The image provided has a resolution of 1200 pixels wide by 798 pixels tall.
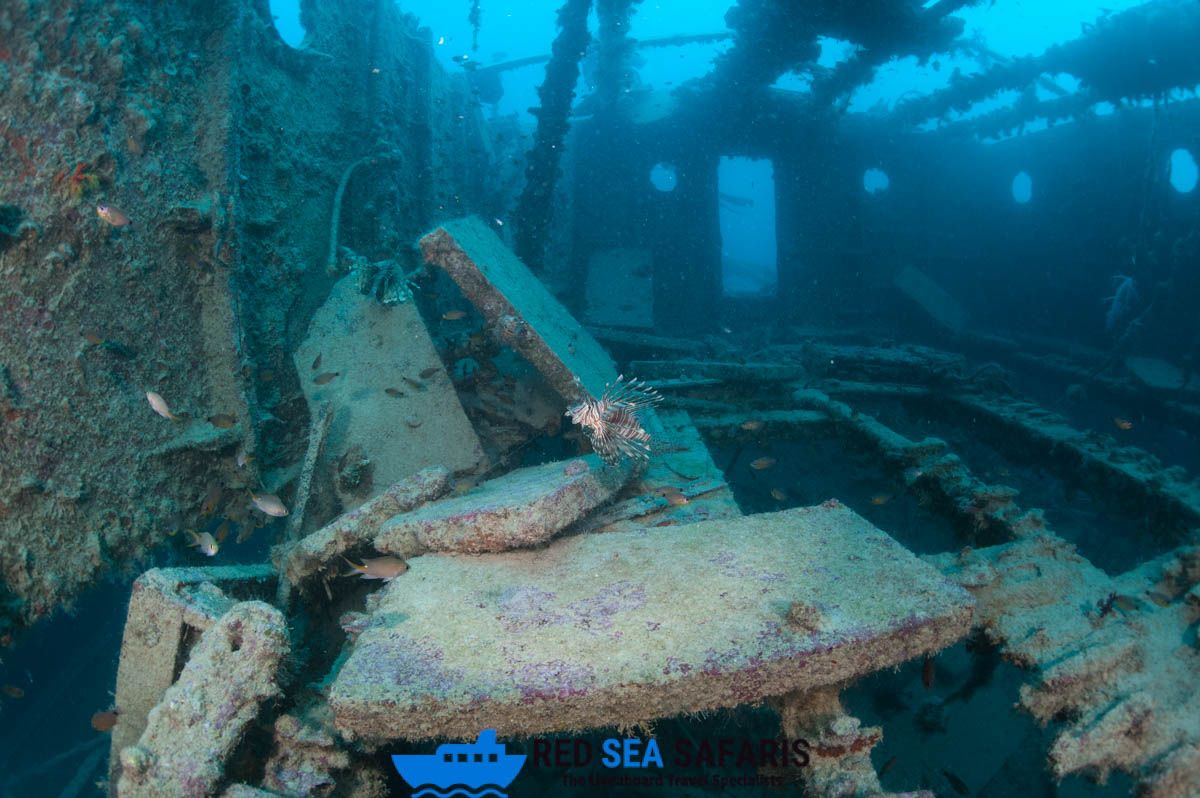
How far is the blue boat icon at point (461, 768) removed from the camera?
2.48 metres

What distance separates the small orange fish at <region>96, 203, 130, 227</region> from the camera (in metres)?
4.17

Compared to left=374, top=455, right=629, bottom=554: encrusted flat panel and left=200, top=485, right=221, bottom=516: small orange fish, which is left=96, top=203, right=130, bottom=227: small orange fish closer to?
left=200, top=485, right=221, bottom=516: small orange fish

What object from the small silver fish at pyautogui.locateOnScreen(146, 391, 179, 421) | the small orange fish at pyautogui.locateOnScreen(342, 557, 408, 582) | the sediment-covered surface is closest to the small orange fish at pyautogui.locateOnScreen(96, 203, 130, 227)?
the small silver fish at pyautogui.locateOnScreen(146, 391, 179, 421)

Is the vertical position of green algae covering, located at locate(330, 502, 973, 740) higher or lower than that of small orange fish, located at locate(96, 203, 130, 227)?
lower

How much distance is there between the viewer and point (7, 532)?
3.60 m

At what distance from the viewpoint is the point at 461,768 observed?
2.56 meters

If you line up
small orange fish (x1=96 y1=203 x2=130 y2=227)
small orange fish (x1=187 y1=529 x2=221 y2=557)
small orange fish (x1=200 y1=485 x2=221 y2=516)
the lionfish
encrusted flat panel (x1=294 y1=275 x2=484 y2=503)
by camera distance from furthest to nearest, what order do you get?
encrusted flat panel (x1=294 y1=275 x2=484 y2=503) → small orange fish (x1=200 y1=485 x2=221 y2=516) → small orange fish (x1=187 y1=529 x2=221 y2=557) → small orange fish (x1=96 y1=203 x2=130 y2=227) → the lionfish

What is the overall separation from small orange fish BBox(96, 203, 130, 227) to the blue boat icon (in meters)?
4.29

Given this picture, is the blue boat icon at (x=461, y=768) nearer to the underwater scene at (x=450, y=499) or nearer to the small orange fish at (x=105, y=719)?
the underwater scene at (x=450, y=499)

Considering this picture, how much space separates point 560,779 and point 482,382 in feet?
13.3

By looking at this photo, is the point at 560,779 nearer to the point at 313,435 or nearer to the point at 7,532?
the point at 313,435

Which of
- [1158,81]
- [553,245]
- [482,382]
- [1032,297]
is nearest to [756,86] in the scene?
[553,245]

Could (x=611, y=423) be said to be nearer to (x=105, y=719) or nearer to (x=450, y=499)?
(x=450, y=499)

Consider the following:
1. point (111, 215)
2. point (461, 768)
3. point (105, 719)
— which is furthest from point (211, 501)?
point (461, 768)
